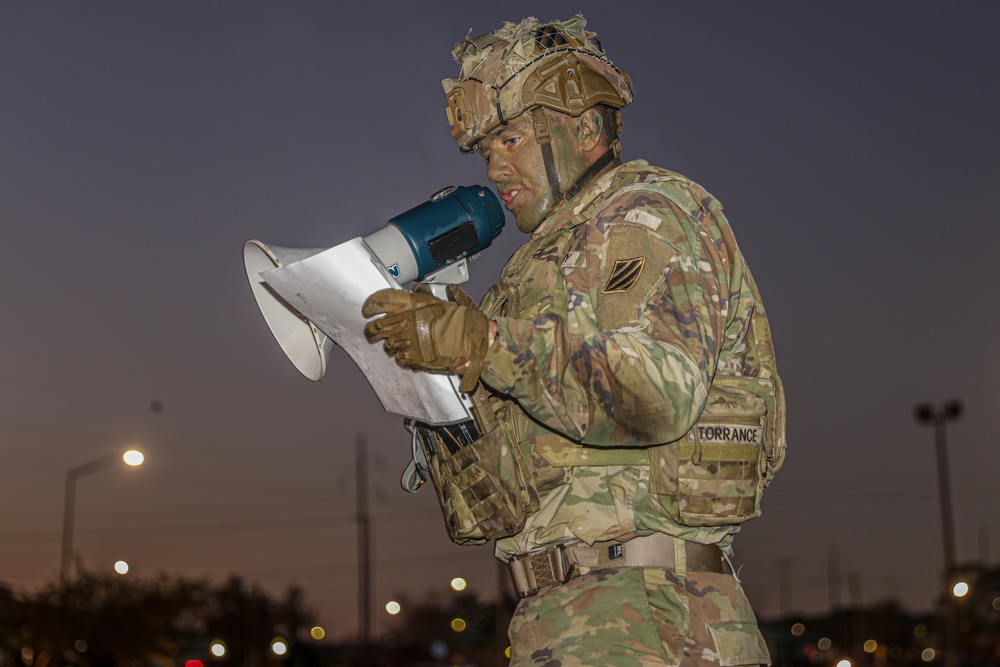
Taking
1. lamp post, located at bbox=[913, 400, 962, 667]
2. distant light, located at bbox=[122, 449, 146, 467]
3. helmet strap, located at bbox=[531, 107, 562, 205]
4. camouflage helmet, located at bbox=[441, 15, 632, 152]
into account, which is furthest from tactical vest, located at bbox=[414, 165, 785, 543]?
lamp post, located at bbox=[913, 400, 962, 667]

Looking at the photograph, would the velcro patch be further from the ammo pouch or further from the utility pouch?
the ammo pouch

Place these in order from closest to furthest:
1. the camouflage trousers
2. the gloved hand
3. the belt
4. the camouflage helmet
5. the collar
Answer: the gloved hand → the camouflage trousers → the belt → the collar → the camouflage helmet

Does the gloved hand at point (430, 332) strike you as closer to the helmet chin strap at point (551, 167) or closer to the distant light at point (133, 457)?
the helmet chin strap at point (551, 167)

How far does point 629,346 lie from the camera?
129 inches

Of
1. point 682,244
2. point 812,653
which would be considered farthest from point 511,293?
point 812,653

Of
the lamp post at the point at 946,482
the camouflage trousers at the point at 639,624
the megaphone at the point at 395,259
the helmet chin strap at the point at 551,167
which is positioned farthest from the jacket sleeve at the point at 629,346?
the lamp post at the point at 946,482

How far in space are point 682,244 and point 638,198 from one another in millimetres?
250

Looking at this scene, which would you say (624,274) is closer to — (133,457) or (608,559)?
(608,559)

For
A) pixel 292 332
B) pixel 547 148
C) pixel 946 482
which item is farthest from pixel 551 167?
pixel 946 482

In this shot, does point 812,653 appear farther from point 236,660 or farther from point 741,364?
point 741,364

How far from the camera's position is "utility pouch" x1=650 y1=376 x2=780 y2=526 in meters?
3.65

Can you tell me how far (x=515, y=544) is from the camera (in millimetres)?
3967

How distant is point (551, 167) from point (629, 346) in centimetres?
119

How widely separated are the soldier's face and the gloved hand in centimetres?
105
